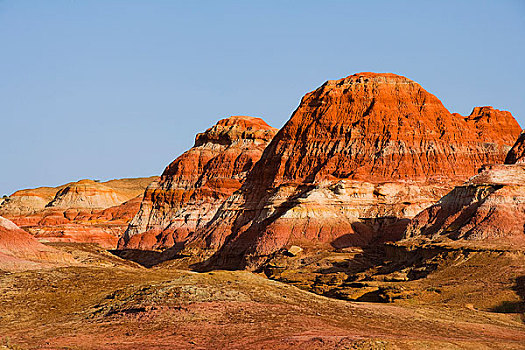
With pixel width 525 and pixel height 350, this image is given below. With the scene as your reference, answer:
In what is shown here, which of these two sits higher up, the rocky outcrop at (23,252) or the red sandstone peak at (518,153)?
the red sandstone peak at (518,153)

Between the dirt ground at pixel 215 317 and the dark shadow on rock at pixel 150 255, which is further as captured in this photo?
the dark shadow on rock at pixel 150 255

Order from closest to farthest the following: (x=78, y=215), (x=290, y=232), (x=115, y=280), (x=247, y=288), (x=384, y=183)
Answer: (x=247, y=288), (x=115, y=280), (x=290, y=232), (x=384, y=183), (x=78, y=215)

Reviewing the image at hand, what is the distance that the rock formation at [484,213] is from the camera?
68.8 m

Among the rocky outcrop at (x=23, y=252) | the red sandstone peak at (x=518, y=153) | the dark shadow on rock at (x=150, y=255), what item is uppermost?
the red sandstone peak at (x=518, y=153)

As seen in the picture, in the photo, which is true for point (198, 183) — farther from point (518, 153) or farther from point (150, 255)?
point (518, 153)

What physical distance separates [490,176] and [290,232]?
94.4ft

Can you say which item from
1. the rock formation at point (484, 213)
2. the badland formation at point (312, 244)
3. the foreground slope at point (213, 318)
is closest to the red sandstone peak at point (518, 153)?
the badland formation at point (312, 244)

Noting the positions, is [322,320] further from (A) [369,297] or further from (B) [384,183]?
(B) [384,183]

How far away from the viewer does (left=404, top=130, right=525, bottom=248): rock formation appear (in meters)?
68.8

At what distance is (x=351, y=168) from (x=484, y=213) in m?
40.6

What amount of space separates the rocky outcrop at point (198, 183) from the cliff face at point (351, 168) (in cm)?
1094

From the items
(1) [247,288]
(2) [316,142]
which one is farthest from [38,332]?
(2) [316,142]

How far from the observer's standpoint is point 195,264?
11056cm

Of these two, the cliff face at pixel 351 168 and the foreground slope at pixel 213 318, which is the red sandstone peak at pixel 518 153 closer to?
the cliff face at pixel 351 168
